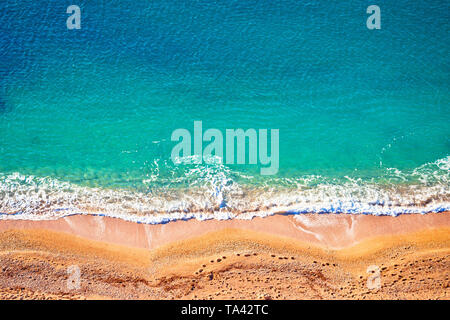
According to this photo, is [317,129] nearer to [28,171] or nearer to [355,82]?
[355,82]

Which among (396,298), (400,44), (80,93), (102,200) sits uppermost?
(400,44)

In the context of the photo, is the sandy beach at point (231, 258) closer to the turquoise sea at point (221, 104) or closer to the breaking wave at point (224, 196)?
the breaking wave at point (224, 196)

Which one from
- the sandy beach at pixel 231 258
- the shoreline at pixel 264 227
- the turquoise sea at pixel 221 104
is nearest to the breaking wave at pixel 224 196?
the turquoise sea at pixel 221 104

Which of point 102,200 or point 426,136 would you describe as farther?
point 426,136

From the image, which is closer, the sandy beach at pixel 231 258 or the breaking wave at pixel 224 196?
the sandy beach at pixel 231 258

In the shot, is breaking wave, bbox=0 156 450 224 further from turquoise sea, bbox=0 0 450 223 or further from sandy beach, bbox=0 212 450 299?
sandy beach, bbox=0 212 450 299

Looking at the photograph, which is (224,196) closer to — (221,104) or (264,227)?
(264,227)

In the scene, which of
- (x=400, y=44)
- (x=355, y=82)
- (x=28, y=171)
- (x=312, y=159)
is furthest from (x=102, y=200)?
(x=400, y=44)
